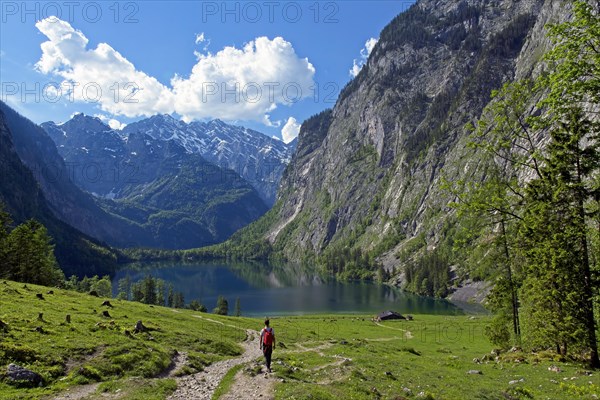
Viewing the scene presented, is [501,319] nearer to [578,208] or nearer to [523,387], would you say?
[523,387]

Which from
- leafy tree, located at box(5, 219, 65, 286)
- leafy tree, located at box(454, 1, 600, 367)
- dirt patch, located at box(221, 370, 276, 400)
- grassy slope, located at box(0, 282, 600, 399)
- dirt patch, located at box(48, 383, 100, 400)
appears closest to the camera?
leafy tree, located at box(454, 1, 600, 367)

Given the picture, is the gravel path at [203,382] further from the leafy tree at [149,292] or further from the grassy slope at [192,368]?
the leafy tree at [149,292]

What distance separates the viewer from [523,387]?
87.4ft

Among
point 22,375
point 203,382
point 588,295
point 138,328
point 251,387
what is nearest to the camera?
point 22,375

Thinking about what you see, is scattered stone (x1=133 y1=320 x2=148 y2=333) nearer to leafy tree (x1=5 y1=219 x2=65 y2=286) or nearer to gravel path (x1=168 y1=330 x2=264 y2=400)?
gravel path (x1=168 y1=330 x2=264 y2=400)

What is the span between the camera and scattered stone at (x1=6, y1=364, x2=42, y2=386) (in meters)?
21.1

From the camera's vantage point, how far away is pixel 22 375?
21344 millimetres

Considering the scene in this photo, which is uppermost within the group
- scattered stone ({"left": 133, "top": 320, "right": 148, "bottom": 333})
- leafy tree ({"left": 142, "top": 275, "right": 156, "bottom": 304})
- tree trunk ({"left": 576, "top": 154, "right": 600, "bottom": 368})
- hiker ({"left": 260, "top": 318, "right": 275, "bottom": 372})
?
tree trunk ({"left": 576, "top": 154, "right": 600, "bottom": 368})

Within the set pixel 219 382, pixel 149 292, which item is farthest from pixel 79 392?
pixel 149 292

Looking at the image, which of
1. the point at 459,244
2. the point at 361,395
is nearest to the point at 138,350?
the point at 361,395

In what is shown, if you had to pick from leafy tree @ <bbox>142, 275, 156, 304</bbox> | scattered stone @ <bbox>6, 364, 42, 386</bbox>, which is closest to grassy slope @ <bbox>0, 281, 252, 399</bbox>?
scattered stone @ <bbox>6, 364, 42, 386</bbox>

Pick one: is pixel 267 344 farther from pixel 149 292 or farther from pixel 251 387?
pixel 149 292

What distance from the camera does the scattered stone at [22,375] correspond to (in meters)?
21.1

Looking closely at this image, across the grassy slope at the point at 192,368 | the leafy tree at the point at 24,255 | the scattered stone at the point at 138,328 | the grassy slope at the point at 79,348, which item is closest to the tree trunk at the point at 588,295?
the grassy slope at the point at 192,368
